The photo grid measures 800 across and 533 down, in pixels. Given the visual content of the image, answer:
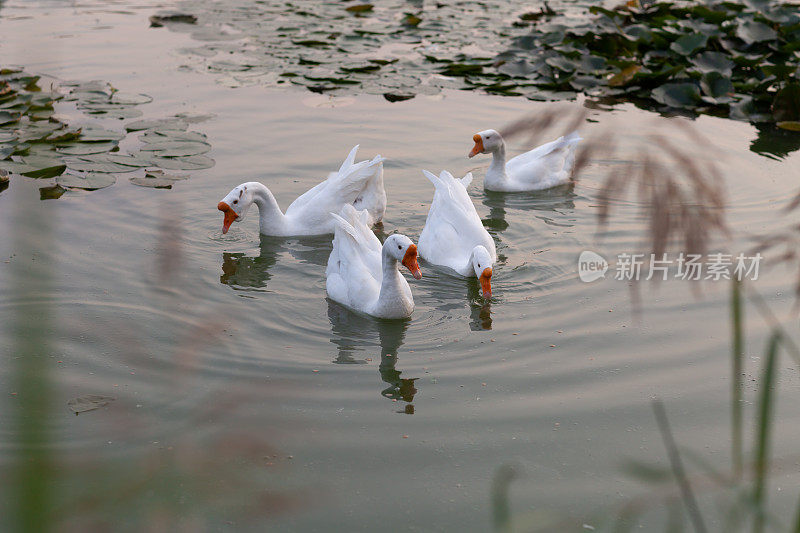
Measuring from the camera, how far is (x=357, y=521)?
3201 mm

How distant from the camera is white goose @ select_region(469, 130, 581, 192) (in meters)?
7.14

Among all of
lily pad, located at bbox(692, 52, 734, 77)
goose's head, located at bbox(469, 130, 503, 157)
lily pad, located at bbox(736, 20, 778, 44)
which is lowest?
goose's head, located at bbox(469, 130, 503, 157)

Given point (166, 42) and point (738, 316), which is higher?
point (738, 316)

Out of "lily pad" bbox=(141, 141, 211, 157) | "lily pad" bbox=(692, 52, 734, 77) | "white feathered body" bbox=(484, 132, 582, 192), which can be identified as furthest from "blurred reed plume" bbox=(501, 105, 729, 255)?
"lily pad" bbox=(692, 52, 734, 77)

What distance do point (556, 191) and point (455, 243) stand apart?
182cm

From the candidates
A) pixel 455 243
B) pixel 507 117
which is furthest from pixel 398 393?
pixel 507 117

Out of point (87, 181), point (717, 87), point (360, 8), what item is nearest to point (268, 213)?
point (87, 181)

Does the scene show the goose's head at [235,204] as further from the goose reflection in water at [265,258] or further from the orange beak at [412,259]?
the orange beak at [412,259]

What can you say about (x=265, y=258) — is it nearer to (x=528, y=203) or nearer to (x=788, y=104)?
(x=528, y=203)

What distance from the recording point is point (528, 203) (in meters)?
7.02

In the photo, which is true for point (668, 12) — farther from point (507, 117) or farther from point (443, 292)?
point (443, 292)

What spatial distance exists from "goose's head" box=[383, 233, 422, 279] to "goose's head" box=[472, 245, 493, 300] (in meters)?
0.45

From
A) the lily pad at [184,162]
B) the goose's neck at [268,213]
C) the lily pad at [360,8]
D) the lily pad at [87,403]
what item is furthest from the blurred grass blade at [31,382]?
the lily pad at [360,8]

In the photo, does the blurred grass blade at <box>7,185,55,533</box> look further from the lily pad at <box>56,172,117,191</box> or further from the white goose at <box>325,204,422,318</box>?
the white goose at <box>325,204,422,318</box>
